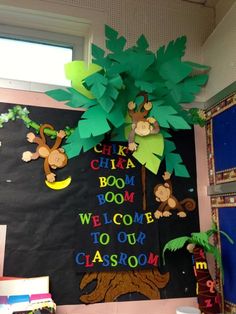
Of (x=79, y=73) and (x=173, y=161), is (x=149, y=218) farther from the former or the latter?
(x=79, y=73)

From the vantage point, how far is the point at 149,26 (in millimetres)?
1504

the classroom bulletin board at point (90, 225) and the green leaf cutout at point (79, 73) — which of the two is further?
the green leaf cutout at point (79, 73)

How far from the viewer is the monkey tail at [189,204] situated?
140cm

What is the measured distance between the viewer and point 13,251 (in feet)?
3.86

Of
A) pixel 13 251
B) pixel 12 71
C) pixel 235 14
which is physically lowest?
pixel 13 251

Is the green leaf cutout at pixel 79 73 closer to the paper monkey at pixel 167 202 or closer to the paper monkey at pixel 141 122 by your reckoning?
the paper monkey at pixel 141 122

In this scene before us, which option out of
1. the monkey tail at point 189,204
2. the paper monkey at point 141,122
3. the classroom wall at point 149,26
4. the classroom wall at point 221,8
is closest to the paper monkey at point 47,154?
the classroom wall at point 149,26

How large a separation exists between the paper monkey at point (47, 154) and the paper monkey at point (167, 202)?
16.6 inches

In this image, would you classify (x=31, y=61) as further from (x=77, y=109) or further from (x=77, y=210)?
(x=77, y=210)

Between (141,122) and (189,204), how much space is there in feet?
1.37

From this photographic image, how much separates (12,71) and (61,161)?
17.9 inches


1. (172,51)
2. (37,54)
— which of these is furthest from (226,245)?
(37,54)

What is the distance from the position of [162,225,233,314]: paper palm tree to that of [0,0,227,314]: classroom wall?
0.12 m

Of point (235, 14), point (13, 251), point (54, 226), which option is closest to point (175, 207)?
point (54, 226)
